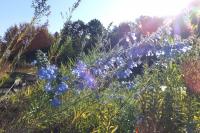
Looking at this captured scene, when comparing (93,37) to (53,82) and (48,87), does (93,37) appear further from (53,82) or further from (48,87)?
(48,87)

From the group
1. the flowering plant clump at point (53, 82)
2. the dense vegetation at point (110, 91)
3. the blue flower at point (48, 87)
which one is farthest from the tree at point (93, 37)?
the blue flower at point (48, 87)

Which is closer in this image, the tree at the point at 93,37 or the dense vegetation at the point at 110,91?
the dense vegetation at the point at 110,91

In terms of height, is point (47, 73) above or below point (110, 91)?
above

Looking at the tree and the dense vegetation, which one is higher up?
the tree

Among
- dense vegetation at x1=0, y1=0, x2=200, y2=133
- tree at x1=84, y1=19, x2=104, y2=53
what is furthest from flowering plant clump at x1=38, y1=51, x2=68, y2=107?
tree at x1=84, y1=19, x2=104, y2=53

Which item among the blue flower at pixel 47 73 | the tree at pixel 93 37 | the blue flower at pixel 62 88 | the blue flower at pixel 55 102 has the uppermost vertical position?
the tree at pixel 93 37

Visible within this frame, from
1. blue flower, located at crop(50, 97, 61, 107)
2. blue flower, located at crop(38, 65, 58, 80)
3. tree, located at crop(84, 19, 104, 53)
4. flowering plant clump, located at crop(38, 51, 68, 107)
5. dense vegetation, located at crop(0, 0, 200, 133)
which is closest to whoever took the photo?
dense vegetation, located at crop(0, 0, 200, 133)

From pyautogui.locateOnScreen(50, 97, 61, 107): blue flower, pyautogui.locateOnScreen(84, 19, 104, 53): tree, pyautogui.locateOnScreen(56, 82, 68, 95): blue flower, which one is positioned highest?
pyautogui.locateOnScreen(84, 19, 104, 53): tree

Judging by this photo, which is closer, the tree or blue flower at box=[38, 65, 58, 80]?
blue flower at box=[38, 65, 58, 80]

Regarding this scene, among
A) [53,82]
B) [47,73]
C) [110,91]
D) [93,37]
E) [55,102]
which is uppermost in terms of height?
[93,37]

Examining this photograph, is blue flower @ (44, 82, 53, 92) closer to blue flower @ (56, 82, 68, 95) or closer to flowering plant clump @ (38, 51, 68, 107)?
flowering plant clump @ (38, 51, 68, 107)

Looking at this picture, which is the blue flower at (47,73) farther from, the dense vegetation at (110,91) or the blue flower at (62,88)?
the blue flower at (62,88)

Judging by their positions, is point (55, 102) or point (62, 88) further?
point (62, 88)

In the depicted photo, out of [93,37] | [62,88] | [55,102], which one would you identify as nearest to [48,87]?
[62,88]
